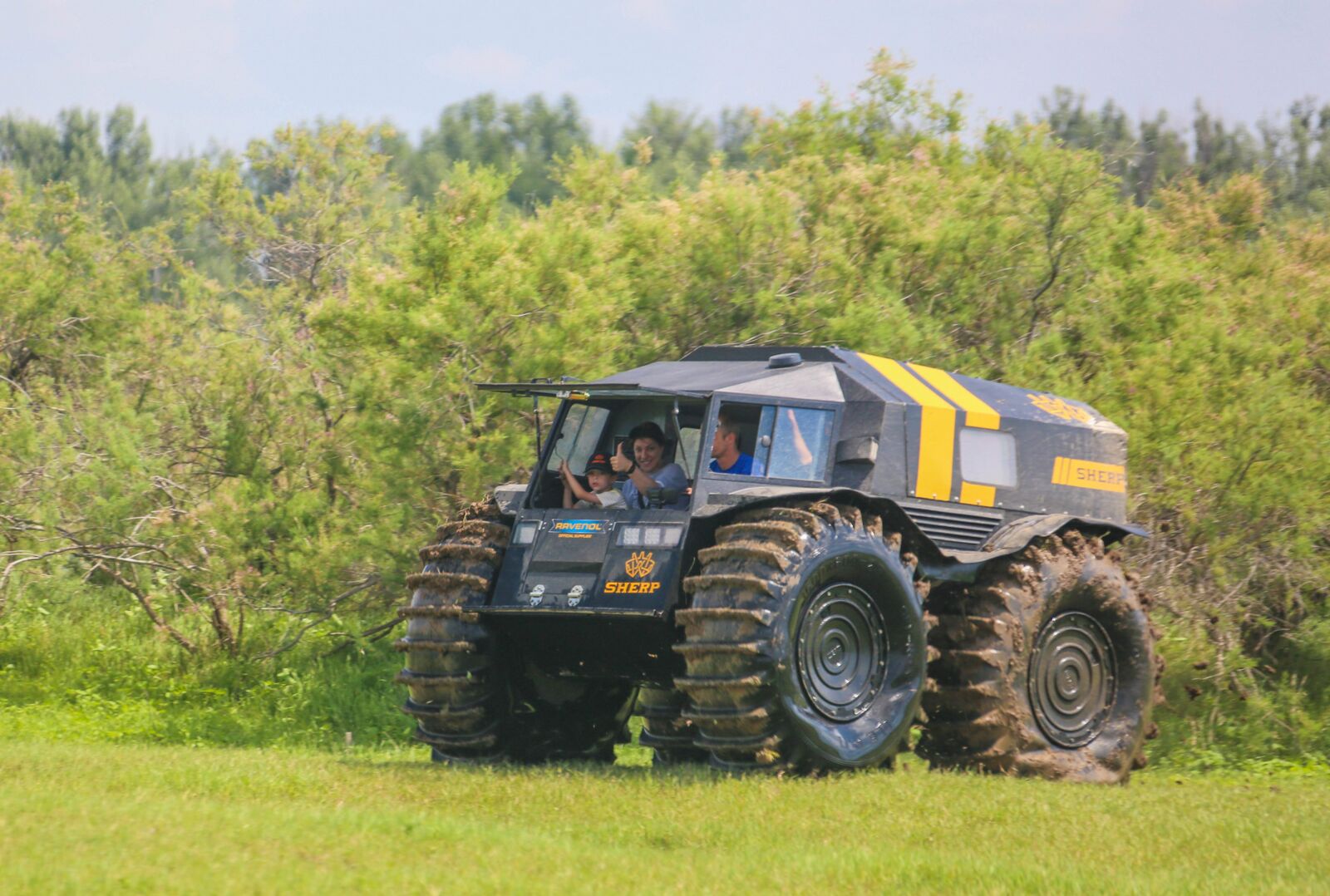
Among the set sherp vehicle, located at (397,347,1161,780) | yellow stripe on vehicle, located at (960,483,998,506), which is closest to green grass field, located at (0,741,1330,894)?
sherp vehicle, located at (397,347,1161,780)

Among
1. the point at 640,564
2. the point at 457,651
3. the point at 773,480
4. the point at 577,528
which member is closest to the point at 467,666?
the point at 457,651

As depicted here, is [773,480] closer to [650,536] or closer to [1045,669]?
[650,536]

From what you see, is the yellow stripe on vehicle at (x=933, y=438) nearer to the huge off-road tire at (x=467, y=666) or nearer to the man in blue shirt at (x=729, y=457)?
the man in blue shirt at (x=729, y=457)

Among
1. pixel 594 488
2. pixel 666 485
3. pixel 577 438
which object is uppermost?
pixel 577 438

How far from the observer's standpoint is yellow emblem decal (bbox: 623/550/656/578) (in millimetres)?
10391

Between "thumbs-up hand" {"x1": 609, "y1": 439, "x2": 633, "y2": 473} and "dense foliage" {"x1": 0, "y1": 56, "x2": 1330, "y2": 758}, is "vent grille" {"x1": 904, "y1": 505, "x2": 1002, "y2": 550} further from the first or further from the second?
"dense foliage" {"x1": 0, "y1": 56, "x2": 1330, "y2": 758}

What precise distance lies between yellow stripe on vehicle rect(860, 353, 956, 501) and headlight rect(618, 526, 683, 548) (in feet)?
7.43

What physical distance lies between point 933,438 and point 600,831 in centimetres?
486

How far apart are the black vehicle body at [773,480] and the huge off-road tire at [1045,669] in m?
0.27

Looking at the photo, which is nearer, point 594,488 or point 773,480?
point 773,480

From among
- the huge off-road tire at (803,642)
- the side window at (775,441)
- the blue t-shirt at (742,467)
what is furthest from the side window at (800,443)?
the huge off-road tire at (803,642)

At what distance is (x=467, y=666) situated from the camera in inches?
430

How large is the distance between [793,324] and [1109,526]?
5.75 m

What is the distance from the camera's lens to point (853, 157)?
2102cm
